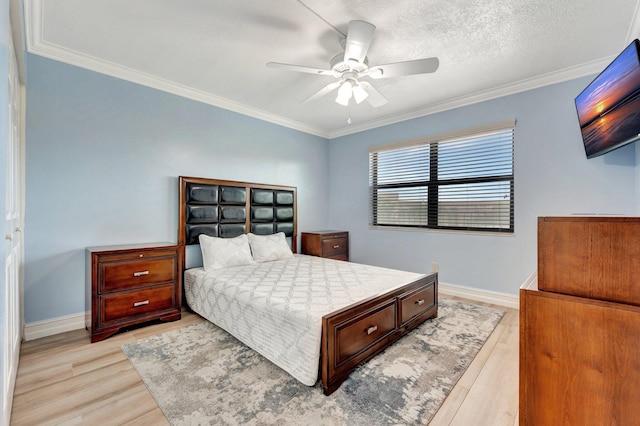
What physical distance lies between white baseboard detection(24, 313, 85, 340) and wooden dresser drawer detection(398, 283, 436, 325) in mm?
3074

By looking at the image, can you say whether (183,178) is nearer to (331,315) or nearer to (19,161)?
(19,161)

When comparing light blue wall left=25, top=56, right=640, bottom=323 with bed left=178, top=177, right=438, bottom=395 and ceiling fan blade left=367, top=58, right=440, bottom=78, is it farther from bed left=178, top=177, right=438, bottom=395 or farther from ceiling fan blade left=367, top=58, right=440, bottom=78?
ceiling fan blade left=367, top=58, right=440, bottom=78

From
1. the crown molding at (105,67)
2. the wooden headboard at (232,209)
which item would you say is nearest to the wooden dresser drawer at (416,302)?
the wooden headboard at (232,209)

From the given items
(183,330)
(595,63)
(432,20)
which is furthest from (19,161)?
(595,63)

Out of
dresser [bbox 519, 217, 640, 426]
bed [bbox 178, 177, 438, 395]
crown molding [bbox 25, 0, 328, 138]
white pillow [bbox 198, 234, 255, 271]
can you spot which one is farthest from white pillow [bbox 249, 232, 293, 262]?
dresser [bbox 519, 217, 640, 426]

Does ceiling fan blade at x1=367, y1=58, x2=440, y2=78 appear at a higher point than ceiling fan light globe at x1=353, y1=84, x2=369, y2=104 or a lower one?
higher

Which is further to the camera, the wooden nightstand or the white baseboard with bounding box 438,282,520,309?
the wooden nightstand

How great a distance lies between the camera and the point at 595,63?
8.95ft

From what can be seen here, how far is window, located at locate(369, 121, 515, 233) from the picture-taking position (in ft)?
11.2

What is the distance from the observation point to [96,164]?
2.80 metres

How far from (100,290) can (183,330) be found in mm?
802

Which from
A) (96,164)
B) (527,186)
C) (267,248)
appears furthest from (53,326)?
(527,186)

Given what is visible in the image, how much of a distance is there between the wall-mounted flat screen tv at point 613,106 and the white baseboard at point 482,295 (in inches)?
69.3

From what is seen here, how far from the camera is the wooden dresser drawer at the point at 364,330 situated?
1848 mm
